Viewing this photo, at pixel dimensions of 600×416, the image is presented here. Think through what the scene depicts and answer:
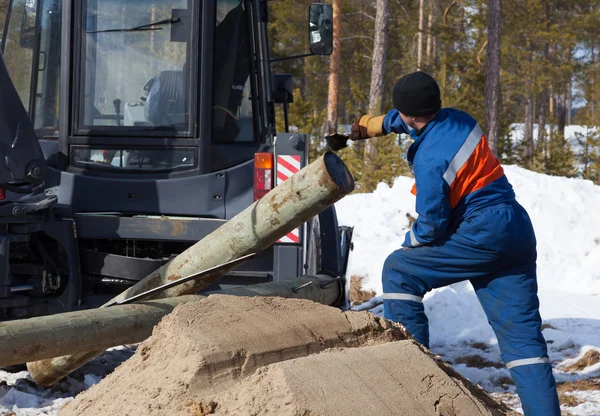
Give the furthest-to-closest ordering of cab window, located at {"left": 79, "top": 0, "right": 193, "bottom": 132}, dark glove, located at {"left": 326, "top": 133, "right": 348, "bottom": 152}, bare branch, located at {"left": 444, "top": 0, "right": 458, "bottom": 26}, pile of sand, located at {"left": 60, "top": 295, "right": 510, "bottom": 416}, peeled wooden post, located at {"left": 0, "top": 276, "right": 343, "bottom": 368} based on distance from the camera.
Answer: bare branch, located at {"left": 444, "top": 0, "right": 458, "bottom": 26}, cab window, located at {"left": 79, "top": 0, "right": 193, "bottom": 132}, dark glove, located at {"left": 326, "top": 133, "right": 348, "bottom": 152}, peeled wooden post, located at {"left": 0, "top": 276, "right": 343, "bottom": 368}, pile of sand, located at {"left": 60, "top": 295, "right": 510, "bottom": 416}

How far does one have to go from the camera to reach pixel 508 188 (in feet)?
13.9

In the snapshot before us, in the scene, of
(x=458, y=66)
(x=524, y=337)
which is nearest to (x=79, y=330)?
(x=524, y=337)

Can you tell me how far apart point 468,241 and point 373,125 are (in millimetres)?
921

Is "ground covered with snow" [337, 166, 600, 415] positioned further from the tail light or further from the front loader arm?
the front loader arm

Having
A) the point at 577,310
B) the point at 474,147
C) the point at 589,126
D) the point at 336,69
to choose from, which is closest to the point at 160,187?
the point at 474,147

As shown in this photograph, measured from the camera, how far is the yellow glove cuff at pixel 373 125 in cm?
459

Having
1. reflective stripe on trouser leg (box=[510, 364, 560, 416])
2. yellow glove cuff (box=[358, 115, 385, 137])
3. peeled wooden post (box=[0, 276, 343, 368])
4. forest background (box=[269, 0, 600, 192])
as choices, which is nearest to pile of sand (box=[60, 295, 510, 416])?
reflective stripe on trouser leg (box=[510, 364, 560, 416])

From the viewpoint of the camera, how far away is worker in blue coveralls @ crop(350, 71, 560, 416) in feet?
13.3

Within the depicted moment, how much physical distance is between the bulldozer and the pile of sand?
2.24 meters

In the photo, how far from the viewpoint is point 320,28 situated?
20.1 feet

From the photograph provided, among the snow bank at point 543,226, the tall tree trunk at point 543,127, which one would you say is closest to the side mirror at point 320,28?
the snow bank at point 543,226

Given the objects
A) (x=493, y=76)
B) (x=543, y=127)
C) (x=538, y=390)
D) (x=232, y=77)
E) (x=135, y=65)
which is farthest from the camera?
(x=543, y=127)

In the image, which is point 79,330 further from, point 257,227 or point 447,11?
point 447,11

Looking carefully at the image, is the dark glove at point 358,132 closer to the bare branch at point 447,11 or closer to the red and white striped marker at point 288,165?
the red and white striped marker at point 288,165
